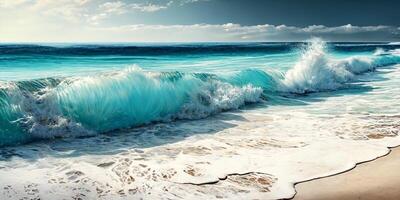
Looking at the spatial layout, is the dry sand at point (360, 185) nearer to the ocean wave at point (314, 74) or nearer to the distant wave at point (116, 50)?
the ocean wave at point (314, 74)

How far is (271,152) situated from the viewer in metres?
7.48

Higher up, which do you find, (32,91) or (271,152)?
(32,91)

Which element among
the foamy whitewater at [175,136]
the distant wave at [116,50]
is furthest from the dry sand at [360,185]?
the distant wave at [116,50]

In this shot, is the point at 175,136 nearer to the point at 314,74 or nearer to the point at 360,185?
the point at 360,185

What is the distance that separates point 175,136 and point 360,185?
160 inches

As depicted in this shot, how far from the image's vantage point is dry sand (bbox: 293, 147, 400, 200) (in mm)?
5407

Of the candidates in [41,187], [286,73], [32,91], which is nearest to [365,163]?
[41,187]

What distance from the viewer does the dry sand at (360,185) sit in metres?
5.41

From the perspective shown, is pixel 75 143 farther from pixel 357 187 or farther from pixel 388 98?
pixel 388 98

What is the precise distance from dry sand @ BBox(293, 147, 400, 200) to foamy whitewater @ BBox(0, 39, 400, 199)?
0.21 m

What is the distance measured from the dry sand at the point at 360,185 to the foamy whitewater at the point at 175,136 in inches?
8.3

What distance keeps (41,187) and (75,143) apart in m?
2.54

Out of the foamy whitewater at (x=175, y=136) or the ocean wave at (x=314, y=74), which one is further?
the ocean wave at (x=314, y=74)

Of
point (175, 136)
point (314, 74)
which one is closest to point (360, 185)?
point (175, 136)
